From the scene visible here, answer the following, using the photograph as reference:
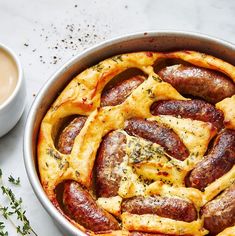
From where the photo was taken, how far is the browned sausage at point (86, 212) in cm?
325

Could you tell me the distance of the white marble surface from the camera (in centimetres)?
438

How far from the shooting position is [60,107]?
12.0 ft

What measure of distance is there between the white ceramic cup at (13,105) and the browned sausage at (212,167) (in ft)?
3.79

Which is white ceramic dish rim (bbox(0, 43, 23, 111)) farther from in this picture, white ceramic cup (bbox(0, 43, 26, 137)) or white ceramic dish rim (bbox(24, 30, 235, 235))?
white ceramic dish rim (bbox(24, 30, 235, 235))

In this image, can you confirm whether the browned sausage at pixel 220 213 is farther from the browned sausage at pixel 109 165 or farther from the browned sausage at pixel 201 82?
the browned sausage at pixel 201 82

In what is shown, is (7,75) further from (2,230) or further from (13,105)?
(2,230)

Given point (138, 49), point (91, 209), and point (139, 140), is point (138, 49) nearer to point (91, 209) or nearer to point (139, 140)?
point (139, 140)

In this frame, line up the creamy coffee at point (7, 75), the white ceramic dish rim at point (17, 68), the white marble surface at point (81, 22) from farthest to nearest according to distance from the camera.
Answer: the white marble surface at point (81, 22), the creamy coffee at point (7, 75), the white ceramic dish rim at point (17, 68)

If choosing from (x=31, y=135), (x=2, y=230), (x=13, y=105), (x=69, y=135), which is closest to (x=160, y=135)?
(x=69, y=135)

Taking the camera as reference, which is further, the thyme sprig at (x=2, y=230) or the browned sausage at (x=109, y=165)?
the thyme sprig at (x=2, y=230)

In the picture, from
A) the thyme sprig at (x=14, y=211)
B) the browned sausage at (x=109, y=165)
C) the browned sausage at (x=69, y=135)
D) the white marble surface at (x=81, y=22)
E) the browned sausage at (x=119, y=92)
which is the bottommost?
the thyme sprig at (x=14, y=211)

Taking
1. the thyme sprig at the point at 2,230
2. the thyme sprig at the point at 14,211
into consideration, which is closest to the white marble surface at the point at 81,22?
the thyme sprig at the point at 14,211

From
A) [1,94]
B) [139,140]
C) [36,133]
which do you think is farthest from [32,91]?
[139,140]

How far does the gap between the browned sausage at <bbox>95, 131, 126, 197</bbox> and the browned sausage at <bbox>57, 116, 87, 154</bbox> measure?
174mm
